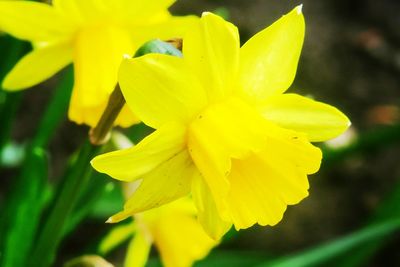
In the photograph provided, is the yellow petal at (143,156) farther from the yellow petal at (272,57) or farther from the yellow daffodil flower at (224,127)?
the yellow petal at (272,57)

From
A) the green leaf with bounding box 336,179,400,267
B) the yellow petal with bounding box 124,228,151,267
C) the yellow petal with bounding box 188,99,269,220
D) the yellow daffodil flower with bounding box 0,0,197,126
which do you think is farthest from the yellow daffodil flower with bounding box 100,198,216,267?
the green leaf with bounding box 336,179,400,267

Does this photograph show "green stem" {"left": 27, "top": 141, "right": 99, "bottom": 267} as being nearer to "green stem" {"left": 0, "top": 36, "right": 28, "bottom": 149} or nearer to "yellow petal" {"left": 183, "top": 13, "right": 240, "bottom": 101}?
"yellow petal" {"left": 183, "top": 13, "right": 240, "bottom": 101}

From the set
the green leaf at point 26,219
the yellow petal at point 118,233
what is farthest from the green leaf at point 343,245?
the green leaf at point 26,219

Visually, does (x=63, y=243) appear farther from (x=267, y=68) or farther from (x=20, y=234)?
(x=267, y=68)

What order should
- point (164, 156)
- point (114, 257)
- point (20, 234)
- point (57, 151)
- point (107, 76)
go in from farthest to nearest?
point (57, 151), point (114, 257), point (20, 234), point (107, 76), point (164, 156)

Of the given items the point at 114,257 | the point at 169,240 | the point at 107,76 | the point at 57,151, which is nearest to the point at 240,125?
the point at 107,76

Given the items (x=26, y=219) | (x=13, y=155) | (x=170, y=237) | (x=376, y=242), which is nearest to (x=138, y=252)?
(x=170, y=237)

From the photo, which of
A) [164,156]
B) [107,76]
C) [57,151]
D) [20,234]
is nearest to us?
[164,156]
